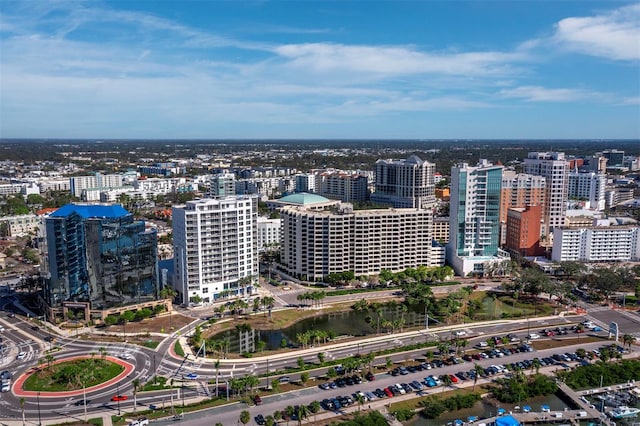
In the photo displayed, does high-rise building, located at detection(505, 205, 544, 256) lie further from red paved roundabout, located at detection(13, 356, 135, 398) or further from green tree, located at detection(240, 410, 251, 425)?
red paved roundabout, located at detection(13, 356, 135, 398)

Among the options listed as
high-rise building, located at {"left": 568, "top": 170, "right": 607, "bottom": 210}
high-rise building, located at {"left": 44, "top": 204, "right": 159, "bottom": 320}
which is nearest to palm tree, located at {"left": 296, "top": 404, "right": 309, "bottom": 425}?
high-rise building, located at {"left": 44, "top": 204, "right": 159, "bottom": 320}

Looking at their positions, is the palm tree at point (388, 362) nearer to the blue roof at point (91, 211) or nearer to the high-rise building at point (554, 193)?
the blue roof at point (91, 211)

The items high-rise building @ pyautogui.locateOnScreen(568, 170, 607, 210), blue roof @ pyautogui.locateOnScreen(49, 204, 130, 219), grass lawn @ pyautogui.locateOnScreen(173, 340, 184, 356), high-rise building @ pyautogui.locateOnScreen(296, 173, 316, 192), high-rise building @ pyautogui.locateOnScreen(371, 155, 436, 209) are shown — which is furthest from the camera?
high-rise building @ pyautogui.locateOnScreen(296, 173, 316, 192)

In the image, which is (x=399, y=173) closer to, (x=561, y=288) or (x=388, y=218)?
(x=388, y=218)

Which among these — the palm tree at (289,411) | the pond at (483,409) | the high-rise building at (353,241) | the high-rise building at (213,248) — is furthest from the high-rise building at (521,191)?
the palm tree at (289,411)

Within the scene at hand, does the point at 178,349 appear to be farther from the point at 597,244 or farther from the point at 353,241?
the point at 597,244

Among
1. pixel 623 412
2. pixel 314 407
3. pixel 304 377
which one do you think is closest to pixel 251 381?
pixel 304 377

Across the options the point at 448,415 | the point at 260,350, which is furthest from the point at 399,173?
the point at 448,415

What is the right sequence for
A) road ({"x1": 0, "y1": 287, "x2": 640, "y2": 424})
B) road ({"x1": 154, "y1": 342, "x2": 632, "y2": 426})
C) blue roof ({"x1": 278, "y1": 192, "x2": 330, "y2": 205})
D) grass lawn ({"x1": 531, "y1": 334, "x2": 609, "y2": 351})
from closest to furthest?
road ({"x1": 154, "y1": 342, "x2": 632, "y2": 426}) < road ({"x1": 0, "y1": 287, "x2": 640, "y2": 424}) < grass lawn ({"x1": 531, "y1": 334, "x2": 609, "y2": 351}) < blue roof ({"x1": 278, "y1": 192, "x2": 330, "y2": 205})
